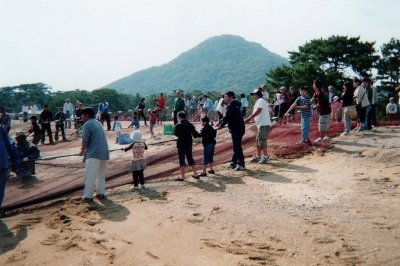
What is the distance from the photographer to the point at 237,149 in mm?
9344

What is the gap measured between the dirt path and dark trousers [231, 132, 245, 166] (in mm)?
541

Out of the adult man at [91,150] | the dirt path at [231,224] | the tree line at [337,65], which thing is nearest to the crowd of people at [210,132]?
the adult man at [91,150]

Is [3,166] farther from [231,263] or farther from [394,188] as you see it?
[394,188]

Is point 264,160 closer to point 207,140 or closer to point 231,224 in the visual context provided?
point 207,140

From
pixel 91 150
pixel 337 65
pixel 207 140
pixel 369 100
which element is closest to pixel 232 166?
pixel 207 140

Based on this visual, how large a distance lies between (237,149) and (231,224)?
12.0 feet

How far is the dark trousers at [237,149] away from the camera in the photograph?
9.23 metres

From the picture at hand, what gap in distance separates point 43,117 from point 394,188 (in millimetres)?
16304

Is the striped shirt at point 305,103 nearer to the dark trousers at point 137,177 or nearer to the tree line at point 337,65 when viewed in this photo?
the dark trousers at point 137,177

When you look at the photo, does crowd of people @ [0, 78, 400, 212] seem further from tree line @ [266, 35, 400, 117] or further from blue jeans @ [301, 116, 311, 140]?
tree line @ [266, 35, 400, 117]

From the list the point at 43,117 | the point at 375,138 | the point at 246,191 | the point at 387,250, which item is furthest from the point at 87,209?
the point at 43,117

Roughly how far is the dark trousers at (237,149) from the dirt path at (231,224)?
1.77ft

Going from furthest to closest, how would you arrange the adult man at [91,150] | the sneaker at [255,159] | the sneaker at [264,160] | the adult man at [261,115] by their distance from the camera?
the sneaker at [255,159] < the sneaker at [264,160] < the adult man at [261,115] < the adult man at [91,150]

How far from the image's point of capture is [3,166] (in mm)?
→ 6922
